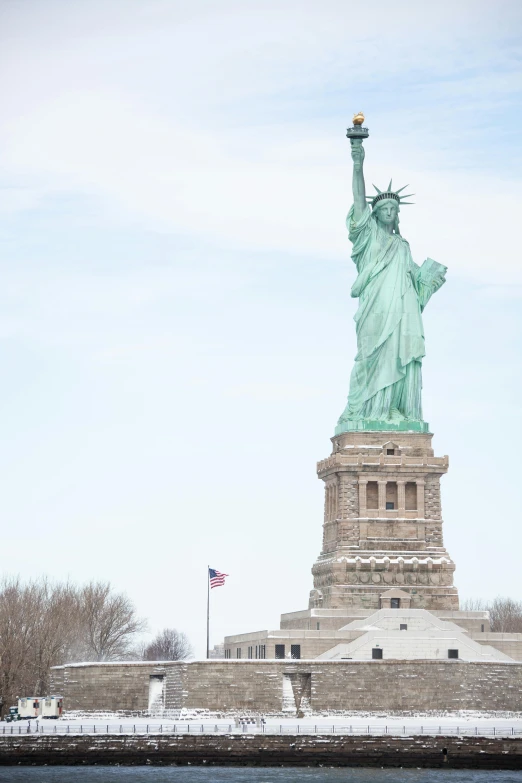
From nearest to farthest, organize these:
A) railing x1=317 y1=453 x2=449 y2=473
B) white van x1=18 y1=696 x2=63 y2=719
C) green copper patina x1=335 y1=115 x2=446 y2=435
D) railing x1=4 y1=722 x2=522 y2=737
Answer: railing x1=4 y1=722 x2=522 y2=737
white van x1=18 y1=696 x2=63 y2=719
railing x1=317 y1=453 x2=449 y2=473
green copper patina x1=335 y1=115 x2=446 y2=435

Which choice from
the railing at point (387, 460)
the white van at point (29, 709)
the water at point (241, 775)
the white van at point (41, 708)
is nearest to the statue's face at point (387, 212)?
the railing at point (387, 460)

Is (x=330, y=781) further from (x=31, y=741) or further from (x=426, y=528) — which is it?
(x=426, y=528)

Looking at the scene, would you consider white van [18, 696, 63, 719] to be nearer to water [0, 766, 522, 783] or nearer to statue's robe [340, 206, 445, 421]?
water [0, 766, 522, 783]

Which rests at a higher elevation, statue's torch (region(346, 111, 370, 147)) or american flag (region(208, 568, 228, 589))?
statue's torch (region(346, 111, 370, 147))

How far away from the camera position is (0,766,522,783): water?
51.7 meters

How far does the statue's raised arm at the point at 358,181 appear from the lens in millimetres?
75000

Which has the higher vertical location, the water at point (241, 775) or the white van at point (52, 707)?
the white van at point (52, 707)

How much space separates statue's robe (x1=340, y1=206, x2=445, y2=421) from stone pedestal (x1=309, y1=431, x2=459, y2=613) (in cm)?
170

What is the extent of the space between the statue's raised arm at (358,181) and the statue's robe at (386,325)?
32cm

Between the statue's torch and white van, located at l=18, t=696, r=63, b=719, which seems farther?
the statue's torch

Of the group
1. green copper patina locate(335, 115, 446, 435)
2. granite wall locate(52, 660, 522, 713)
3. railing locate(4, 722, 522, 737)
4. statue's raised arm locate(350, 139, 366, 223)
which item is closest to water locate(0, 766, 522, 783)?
railing locate(4, 722, 522, 737)

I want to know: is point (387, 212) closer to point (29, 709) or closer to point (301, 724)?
point (301, 724)

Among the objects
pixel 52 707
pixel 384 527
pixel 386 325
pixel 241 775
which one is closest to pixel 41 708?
pixel 52 707

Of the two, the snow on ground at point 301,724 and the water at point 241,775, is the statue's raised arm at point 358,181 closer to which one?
the snow on ground at point 301,724
